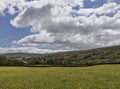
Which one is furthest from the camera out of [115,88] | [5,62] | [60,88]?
[5,62]

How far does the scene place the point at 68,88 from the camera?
22.9m

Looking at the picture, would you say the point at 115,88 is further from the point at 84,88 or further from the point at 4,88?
the point at 4,88

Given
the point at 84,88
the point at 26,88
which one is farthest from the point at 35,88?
the point at 84,88

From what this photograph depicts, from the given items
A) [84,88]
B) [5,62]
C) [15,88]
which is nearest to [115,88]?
[84,88]

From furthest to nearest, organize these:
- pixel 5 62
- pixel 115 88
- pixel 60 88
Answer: pixel 5 62
pixel 60 88
pixel 115 88

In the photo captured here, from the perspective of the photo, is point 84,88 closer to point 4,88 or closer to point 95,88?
point 95,88

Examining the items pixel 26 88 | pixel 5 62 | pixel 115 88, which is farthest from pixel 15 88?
pixel 5 62

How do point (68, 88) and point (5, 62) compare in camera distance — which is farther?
point (5, 62)

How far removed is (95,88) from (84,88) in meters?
0.83

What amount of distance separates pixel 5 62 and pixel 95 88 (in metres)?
144

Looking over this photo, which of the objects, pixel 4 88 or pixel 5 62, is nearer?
pixel 4 88

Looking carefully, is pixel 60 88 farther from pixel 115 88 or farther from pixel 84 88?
pixel 115 88

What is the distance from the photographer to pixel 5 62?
6417 inches

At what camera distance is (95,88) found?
2250 centimetres
